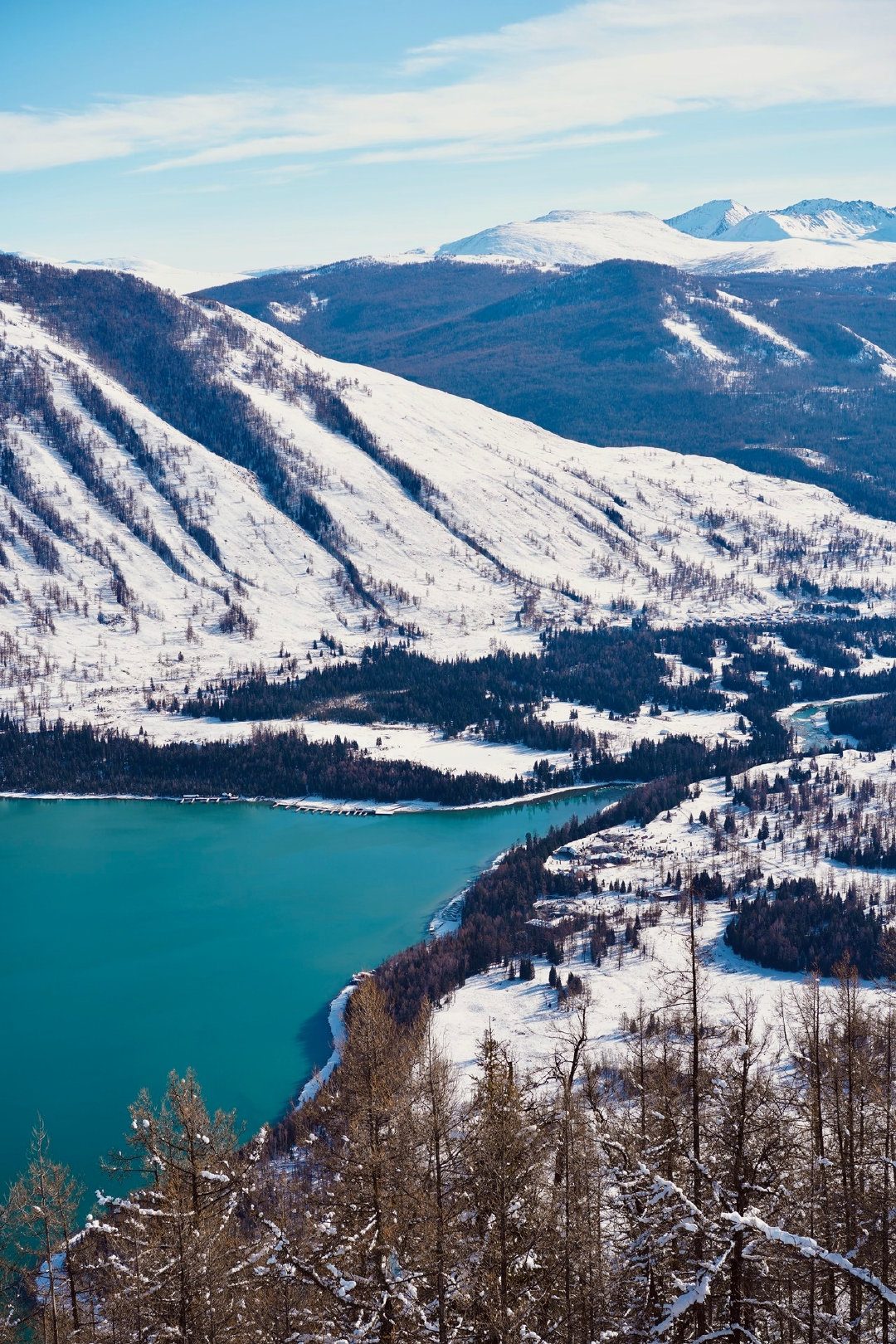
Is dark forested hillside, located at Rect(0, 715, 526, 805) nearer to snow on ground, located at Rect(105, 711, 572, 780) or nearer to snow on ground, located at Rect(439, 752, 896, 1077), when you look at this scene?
snow on ground, located at Rect(105, 711, 572, 780)

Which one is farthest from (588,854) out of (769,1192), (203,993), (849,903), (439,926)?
(769,1192)

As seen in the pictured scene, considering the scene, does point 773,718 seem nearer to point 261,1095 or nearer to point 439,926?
point 439,926

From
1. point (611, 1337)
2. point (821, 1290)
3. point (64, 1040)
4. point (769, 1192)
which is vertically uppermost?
point (769, 1192)

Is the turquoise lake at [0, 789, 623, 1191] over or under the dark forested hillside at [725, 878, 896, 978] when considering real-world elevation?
under

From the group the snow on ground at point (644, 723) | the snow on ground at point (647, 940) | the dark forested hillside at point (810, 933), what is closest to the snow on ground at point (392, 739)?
the snow on ground at point (644, 723)

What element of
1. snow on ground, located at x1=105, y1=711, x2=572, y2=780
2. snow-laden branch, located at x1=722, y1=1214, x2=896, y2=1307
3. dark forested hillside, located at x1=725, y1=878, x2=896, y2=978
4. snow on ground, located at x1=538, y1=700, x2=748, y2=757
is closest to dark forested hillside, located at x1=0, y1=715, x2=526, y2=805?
snow on ground, located at x1=105, y1=711, x2=572, y2=780

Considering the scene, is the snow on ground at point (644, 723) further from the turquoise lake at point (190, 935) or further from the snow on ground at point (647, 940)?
the snow on ground at point (647, 940)

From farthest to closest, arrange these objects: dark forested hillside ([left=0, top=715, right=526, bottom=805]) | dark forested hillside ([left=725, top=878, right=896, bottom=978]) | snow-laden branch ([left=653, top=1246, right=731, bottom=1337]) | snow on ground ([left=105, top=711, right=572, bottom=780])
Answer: snow on ground ([left=105, top=711, right=572, bottom=780]) < dark forested hillside ([left=0, top=715, right=526, bottom=805]) < dark forested hillside ([left=725, top=878, right=896, bottom=978]) < snow-laden branch ([left=653, top=1246, right=731, bottom=1337])
